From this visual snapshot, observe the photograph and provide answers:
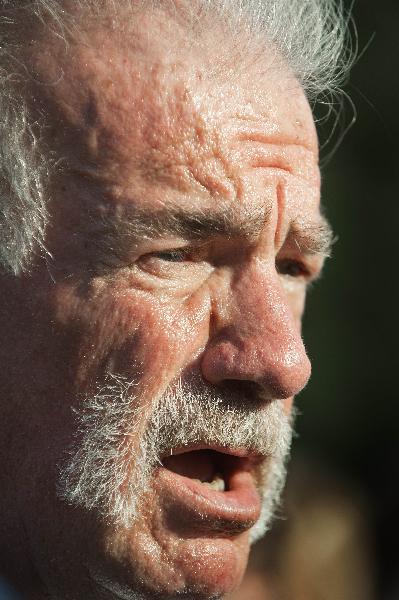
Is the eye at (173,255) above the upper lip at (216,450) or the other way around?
above

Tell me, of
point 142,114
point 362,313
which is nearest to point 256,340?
point 142,114

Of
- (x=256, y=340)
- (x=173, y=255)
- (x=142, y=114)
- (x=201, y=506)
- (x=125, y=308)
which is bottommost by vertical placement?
(x=201, y=506)

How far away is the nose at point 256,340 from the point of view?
2387mm

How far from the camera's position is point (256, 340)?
241 cm

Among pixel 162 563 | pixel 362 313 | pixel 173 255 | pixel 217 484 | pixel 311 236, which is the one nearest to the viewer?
pixel 162 563

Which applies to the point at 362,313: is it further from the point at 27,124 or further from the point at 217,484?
the point at 27,124

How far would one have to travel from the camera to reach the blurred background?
621cm

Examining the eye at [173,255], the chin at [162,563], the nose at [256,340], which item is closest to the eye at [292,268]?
the nose at [256,340]

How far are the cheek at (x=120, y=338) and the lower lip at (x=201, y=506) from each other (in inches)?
10.4

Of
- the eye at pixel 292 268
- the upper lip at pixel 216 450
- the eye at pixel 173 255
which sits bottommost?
the upper lip at pixel 216 450

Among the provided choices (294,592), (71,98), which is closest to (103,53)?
(71,98)

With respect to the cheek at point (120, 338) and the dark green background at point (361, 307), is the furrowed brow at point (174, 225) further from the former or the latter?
the dark green background at point (361, 307)

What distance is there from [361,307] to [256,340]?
4.47 meters

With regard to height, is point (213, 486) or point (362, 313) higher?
point (362, 313)
